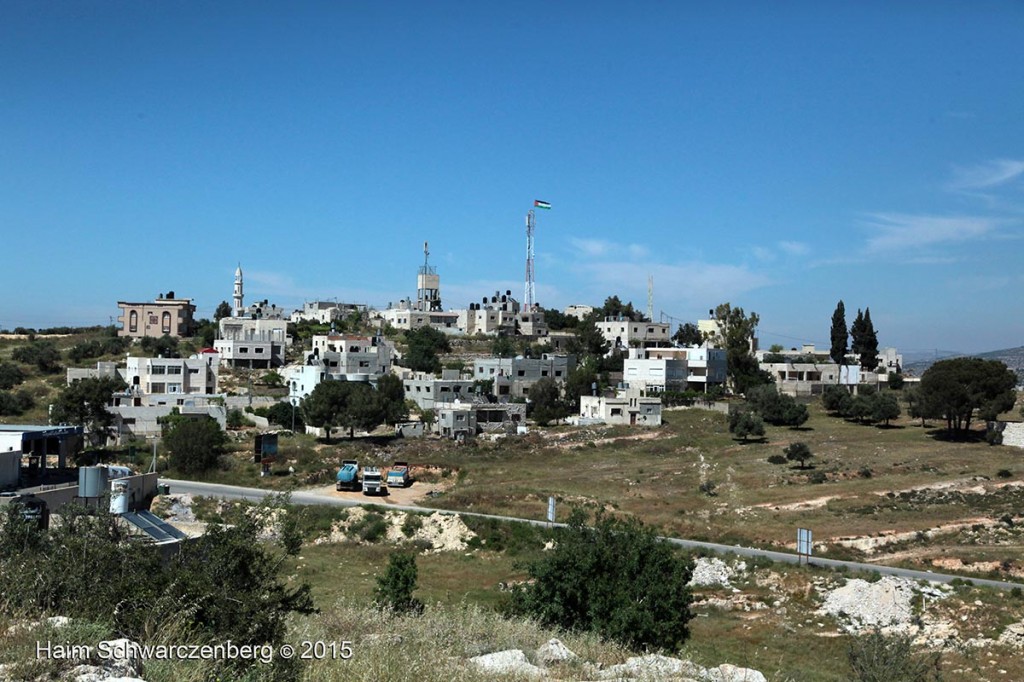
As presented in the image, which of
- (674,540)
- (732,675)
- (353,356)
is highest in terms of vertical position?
(353,356)

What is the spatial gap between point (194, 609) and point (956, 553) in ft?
96.1

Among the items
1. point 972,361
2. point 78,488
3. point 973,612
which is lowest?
point 973,612

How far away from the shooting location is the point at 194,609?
9836 mm

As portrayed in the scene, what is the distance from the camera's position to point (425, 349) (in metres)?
86.8

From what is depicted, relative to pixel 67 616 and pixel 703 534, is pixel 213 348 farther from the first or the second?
pixel 67 616

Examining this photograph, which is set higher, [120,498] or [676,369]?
[676,369]

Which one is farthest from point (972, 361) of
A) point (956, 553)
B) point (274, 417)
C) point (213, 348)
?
point (213, 348)

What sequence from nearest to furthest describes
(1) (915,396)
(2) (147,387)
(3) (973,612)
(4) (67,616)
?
(4) (67,616)
(3) (973,612)
(1) (915,396)
(2) (147,387)

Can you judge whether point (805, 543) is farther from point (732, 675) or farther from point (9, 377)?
point (9, 377)

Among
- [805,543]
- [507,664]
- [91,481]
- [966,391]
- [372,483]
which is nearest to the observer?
[507,664]

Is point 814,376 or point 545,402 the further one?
point 814,376

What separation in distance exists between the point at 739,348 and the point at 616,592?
68.1 m

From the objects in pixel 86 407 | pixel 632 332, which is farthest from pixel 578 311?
pixel 86 407

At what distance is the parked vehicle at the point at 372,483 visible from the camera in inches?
1751
